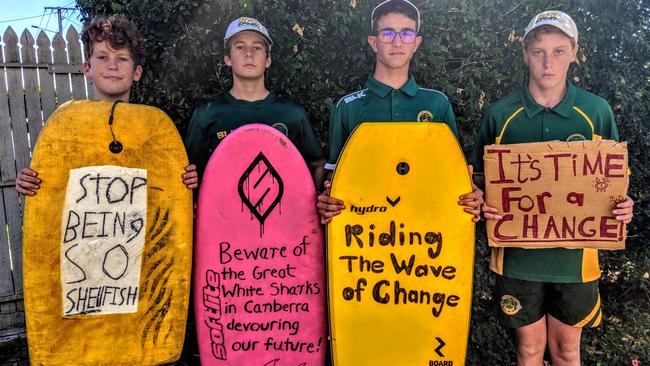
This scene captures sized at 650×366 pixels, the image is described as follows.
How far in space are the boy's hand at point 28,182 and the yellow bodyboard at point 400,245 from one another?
3.99ft

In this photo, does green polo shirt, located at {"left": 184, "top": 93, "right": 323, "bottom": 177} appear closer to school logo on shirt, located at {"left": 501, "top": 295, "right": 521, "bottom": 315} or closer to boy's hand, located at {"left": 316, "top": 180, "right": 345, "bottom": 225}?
boy's hand, located at {"left": 316, "top": 180, "right": 345, "bottom": 225}

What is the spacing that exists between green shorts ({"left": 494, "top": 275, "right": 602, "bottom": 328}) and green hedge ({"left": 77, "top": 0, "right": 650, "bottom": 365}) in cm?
83

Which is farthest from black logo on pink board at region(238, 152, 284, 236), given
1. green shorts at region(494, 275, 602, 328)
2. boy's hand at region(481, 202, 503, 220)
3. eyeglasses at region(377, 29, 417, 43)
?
green shorts at region(494, 275, 602, 328)

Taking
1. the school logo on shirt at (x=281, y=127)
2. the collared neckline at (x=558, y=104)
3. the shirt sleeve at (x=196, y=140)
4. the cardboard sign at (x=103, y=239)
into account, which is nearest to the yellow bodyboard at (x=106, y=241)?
the cardboard sign at (x=103, y=239)

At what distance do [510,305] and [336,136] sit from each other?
3.41 ft

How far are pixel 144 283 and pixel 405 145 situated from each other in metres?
1.26

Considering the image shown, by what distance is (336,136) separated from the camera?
2.00 m

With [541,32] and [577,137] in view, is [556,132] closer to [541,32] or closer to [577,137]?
[577,137]

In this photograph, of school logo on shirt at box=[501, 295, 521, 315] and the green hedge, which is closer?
school logo on shirt at box=[501, 295, 521, 315]

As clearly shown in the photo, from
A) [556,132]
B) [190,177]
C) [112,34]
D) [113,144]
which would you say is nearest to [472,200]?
[556,132]

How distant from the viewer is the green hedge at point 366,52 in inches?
94.6

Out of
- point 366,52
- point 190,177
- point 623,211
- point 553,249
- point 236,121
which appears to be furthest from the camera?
point 366,52

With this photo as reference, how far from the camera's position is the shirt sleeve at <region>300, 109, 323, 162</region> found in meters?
2.12

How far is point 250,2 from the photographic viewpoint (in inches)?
89.8
